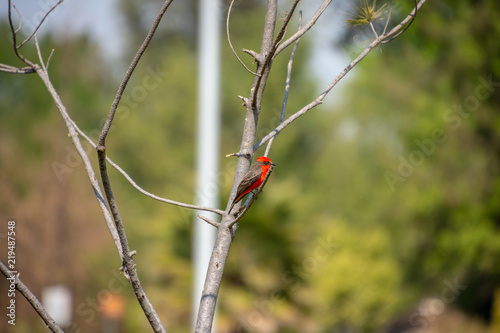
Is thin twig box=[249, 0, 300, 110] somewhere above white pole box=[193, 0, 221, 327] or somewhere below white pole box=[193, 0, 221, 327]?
below

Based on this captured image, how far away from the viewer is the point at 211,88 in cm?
1015

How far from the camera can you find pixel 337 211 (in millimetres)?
24047

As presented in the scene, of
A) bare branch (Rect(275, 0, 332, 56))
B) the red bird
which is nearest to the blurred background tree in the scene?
bare branch (Rect(275, 0, 332, 56))

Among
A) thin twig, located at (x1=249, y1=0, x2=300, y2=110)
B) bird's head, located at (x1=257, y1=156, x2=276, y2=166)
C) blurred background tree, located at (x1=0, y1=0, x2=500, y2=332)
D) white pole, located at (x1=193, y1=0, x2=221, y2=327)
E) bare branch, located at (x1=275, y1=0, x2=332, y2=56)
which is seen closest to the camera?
thin twig, located at (x1=249, y1=0, x2=300, y2=110)

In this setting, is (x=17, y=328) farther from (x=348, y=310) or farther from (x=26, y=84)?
(x=348, y=310)

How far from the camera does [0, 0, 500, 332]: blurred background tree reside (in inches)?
464

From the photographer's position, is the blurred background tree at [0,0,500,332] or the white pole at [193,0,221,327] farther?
the blurred background tree at [0,0,500,332]

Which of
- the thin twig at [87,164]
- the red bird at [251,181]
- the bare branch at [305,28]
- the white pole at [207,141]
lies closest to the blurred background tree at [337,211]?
the white pole at [207,141]

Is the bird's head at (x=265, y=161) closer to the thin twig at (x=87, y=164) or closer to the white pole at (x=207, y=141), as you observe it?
the thin twig at (x=87, y=164)

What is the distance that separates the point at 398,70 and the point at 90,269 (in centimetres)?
1097

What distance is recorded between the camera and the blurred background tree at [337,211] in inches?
464

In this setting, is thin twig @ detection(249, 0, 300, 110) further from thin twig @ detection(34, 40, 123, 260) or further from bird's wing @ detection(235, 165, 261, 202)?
thin twig @ detection(34, 40, 123, 260)

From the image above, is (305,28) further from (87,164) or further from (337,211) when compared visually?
(337,211)

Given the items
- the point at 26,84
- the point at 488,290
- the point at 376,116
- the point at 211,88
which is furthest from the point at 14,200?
the point at 376,116
